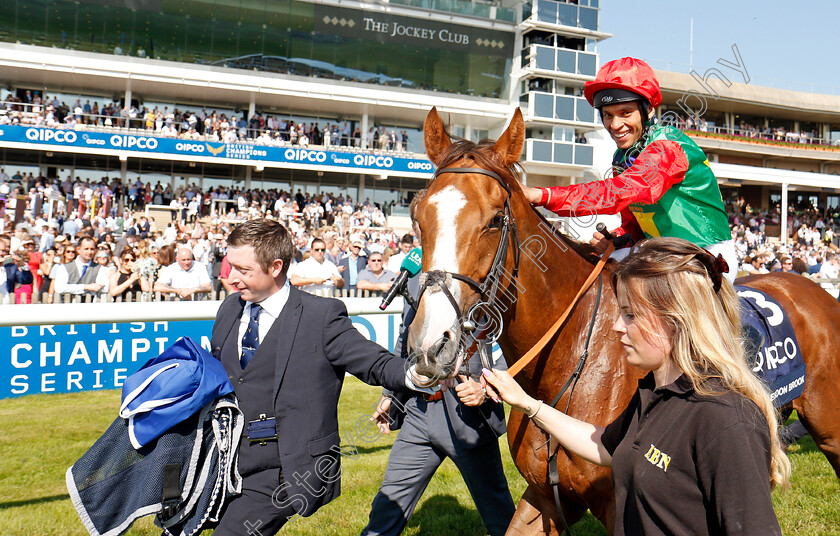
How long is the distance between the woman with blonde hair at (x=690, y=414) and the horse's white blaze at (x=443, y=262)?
53 cm

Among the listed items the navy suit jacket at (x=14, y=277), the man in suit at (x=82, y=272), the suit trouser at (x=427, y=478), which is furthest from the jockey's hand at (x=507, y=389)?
the navy suit jacket at (x=14, y=277)

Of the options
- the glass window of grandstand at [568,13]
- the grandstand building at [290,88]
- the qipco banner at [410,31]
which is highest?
the glass window of grandstand at [568,13]

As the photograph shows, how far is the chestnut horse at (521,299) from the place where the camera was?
80.6 inches

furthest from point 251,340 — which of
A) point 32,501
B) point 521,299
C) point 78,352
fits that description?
point 78,352

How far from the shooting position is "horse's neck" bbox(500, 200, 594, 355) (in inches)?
96.0

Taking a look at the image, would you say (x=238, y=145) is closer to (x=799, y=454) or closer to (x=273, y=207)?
(x=273, y=207)

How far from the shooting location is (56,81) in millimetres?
26578

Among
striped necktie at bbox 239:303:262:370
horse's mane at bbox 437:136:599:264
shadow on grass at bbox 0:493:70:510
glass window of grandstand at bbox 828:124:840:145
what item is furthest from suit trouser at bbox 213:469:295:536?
glass window of grandstand at bbox 828:124:840:145

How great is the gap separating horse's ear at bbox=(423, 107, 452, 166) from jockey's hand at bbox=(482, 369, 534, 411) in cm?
97

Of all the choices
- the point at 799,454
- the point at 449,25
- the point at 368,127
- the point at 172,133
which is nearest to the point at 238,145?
the point at 172,133

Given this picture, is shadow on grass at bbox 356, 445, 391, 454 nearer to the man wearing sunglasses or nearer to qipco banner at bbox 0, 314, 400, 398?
qipco banner at bbox 0, 314, 400, 398

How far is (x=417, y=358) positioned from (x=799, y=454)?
16.2 feet

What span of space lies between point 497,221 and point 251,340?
1138 mm

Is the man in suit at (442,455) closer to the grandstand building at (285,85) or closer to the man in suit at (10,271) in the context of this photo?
the man in suit at (10,271)
